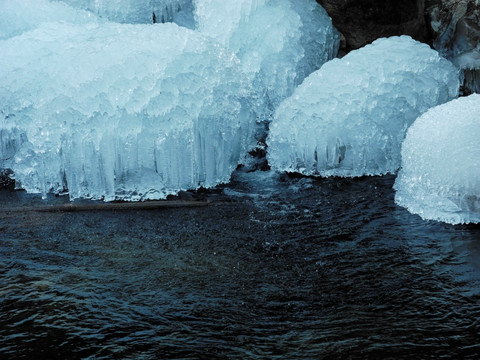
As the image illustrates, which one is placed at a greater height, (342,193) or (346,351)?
(342,193)

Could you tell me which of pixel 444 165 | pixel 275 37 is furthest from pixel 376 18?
pixel 444 165

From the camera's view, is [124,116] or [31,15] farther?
[31,15]

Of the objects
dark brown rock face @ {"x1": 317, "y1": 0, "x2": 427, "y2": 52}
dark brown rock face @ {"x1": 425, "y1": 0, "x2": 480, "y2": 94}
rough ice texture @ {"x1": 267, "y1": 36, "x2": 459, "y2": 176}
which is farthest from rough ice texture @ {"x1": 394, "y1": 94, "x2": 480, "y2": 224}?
dark brown rock face @ {"x1": 317, "y1": 0, "x2": 427, "y2": 52}

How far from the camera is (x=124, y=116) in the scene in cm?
517

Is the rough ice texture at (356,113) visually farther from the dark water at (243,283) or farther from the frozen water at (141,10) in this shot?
the frozen water at (141,10)

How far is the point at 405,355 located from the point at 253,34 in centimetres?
452

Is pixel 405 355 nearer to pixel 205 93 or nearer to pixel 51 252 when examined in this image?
pixel 51 252

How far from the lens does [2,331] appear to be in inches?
119

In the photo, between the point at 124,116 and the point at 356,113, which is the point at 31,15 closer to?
the point at 124,116

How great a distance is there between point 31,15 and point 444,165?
4.58 m

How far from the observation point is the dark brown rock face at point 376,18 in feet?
21.4

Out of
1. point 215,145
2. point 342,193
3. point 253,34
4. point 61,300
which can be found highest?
point 253,34

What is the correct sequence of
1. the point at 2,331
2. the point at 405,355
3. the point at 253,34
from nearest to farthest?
the point at 405,355
the point at 2,331
the point at 253,34

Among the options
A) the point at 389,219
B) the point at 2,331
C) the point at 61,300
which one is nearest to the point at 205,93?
the point at 389,219
